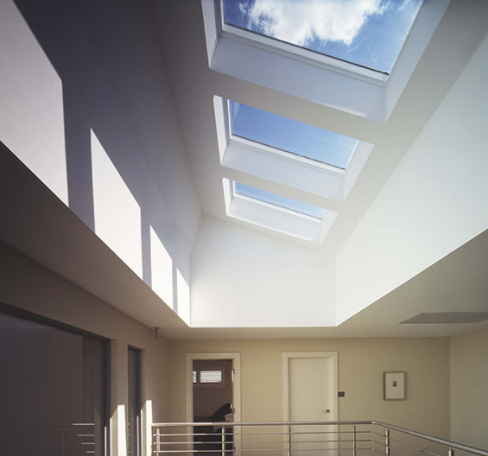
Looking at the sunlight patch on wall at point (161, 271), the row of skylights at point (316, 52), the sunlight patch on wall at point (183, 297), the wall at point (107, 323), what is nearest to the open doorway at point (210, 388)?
the wall at point (107, 323)

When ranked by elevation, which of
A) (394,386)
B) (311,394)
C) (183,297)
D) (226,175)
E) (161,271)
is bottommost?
(311,394)

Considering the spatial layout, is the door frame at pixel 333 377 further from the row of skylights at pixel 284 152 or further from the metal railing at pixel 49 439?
the metal railing at pixel 49 439

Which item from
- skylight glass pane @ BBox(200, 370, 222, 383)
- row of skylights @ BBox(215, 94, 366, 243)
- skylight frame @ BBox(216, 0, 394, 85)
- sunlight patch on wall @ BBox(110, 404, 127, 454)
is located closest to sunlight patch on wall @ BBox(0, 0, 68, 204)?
skylight frame @ BBox(216, 0, 394, 85)

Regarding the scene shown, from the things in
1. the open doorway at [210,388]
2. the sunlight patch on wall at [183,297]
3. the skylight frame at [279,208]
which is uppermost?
the skylight frame at [279,208]

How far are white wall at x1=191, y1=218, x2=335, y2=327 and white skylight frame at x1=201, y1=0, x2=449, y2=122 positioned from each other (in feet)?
11.4

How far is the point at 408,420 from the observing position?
Result: 7754 millimetres

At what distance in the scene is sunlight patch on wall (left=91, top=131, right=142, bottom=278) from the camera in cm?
221

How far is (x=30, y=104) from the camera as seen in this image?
1521 millimetres

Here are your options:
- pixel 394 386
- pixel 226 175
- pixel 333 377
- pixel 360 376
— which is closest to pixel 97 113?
pixel 226 175

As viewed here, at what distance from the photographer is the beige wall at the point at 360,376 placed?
7730 mm

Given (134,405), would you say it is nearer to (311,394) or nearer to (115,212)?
(311,394)

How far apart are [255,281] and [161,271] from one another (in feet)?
8.13

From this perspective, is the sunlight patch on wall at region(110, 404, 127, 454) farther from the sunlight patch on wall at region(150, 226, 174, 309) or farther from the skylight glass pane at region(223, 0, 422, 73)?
the skylight glass pane at region(223, 0, 422, 73)

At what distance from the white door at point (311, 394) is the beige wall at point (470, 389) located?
5.72 ft
